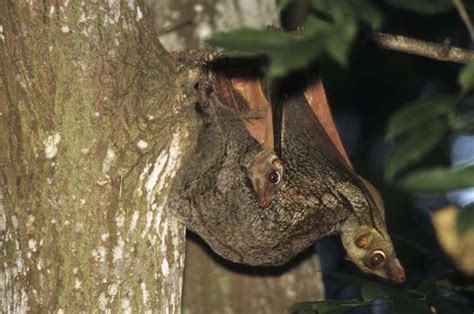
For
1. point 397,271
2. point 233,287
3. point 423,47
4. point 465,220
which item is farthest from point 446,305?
point 465,220

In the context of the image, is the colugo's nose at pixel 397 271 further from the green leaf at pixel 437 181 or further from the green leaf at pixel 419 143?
the green leaf at pixel 437 181

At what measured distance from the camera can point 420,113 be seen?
167cm

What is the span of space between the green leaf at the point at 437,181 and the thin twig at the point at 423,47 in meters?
0.59

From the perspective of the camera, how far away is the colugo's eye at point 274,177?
106 inches

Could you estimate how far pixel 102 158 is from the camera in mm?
2480

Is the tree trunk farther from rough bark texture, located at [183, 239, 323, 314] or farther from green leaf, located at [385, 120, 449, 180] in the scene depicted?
green leaf, located at [385, 120, 449, 180]

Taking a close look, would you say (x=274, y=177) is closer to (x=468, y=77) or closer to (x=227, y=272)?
(x=227, y=272)

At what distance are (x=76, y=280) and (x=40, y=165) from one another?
0.96 ft

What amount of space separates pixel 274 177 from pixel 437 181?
1.24 metres

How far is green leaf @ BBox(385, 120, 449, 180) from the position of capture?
1629 mm

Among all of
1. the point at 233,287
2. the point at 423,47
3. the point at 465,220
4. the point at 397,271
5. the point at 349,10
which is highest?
the point at 423,47

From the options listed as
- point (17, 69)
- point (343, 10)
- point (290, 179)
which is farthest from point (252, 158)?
point (343, 10)

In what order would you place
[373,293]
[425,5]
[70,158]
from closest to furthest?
[425,5]
[70,158]
[373,293]

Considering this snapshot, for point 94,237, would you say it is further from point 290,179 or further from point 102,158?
point 290,179
